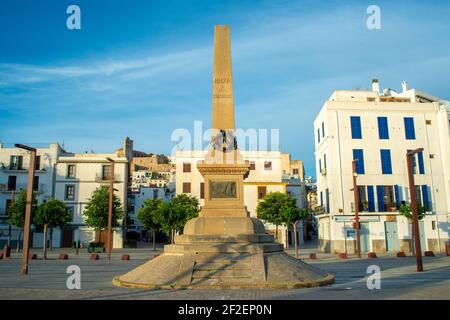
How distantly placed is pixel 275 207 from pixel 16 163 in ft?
103

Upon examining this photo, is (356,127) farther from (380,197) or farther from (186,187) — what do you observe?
(186,187)

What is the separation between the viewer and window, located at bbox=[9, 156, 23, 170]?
46.0 meters

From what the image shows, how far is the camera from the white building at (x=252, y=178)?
1810 inches

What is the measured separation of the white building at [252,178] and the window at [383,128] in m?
14.2

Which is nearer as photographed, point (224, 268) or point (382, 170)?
point (224, 268)

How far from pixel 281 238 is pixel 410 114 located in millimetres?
19607

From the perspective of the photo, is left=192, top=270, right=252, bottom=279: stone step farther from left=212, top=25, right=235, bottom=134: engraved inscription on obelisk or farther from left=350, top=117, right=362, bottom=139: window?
left=350, top=117, right=362, bottom=139: window

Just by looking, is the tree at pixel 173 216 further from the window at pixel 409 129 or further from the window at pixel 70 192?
the window at pixel 409 129

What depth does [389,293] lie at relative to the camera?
9.97 metres

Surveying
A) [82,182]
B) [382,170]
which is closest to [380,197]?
[382,170]

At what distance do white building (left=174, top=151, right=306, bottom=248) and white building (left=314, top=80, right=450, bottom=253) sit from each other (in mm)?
10558

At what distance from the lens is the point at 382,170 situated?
34.3 m

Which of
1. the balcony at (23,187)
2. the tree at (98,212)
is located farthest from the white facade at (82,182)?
the tree at (98,212)
